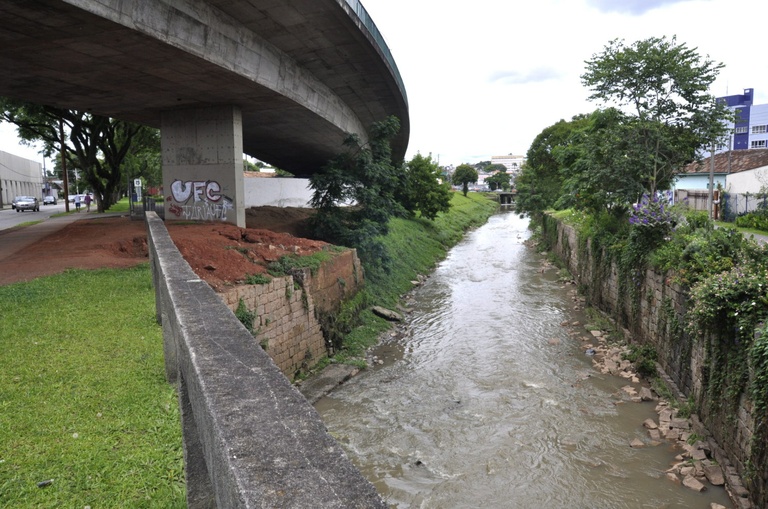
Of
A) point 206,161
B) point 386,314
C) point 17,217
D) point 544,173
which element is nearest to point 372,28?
point 206,161

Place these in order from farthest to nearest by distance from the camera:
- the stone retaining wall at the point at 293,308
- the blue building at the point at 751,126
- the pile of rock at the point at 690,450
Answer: the blue building at the point at 751,126, the stone retaining wall at the point at 293,308, the pile of rock at the point at 690,450

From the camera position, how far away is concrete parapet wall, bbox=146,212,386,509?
1472 millimetres

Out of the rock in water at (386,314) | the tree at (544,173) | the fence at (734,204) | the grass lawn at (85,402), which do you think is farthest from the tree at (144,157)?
the fence at (734,204)

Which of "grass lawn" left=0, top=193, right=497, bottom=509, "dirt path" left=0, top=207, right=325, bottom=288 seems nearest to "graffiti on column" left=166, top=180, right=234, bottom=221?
"dirt path" left=0, top=207, right=325, bottom=288

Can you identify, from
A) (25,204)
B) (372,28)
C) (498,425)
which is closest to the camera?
(498,425)

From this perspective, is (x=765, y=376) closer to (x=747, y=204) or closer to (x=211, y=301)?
(x=211, y=301)

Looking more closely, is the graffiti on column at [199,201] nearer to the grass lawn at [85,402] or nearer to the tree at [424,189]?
the grass lawn at [85,402]

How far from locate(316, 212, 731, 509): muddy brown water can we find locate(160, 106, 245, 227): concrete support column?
7.98 metres

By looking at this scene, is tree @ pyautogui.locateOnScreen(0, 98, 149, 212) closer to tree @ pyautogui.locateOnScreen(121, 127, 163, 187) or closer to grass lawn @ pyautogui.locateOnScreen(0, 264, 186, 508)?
tree @ pyautogui.locateOnScreen(121, 127, 163, 187)

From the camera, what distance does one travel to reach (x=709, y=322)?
8078 mm

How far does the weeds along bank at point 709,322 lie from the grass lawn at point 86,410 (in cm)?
688

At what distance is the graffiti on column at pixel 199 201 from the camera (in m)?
18.4

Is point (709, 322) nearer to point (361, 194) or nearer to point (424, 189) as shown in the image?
point (361, 194)

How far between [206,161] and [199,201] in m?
1.48
